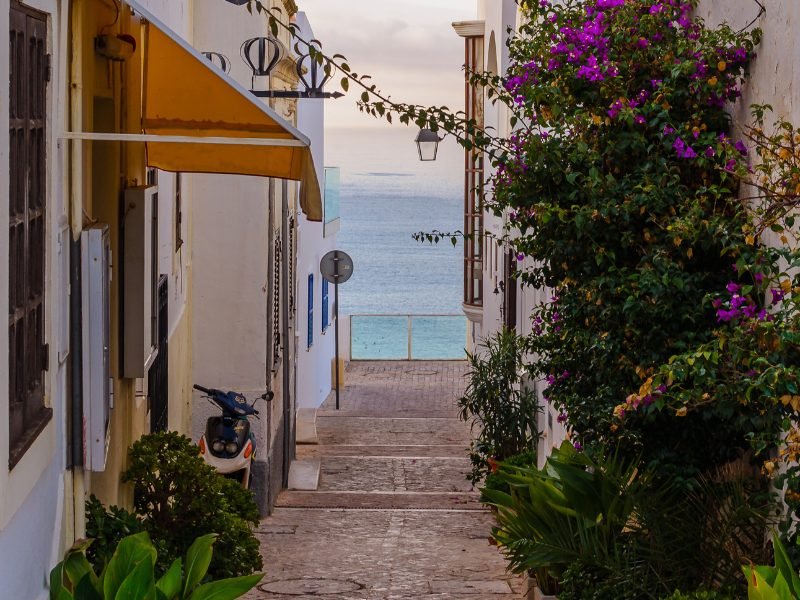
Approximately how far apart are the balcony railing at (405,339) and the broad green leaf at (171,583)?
47.0m

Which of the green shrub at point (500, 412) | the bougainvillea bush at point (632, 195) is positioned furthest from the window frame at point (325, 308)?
the bougainvillea bush at point (632, 195)

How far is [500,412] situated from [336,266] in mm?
10377

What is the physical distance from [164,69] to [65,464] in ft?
6.51

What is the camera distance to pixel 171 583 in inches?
202

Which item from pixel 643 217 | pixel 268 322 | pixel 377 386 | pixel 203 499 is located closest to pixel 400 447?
pixel 268 322

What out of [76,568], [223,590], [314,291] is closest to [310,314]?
[314,291]

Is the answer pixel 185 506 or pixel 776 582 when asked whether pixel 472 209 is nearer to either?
pixel 185 506

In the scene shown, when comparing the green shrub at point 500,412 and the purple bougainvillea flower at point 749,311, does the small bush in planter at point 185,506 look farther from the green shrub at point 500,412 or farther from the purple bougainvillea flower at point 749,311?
the green shrub at point 500,412

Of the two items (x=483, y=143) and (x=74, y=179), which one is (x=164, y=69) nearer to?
(x=74, y=179)

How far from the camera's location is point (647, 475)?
273 inches

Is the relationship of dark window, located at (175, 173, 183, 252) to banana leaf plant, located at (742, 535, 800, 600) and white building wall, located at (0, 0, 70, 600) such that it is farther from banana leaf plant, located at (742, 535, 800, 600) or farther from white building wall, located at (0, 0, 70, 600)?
banana leaf plant, located at (742, 535, 800, 600)

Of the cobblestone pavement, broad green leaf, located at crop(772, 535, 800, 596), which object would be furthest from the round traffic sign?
broad green leaf, located at crop(772, 535, 800, 596)

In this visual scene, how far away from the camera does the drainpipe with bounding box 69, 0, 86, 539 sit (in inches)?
231

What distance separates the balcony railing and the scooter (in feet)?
126
